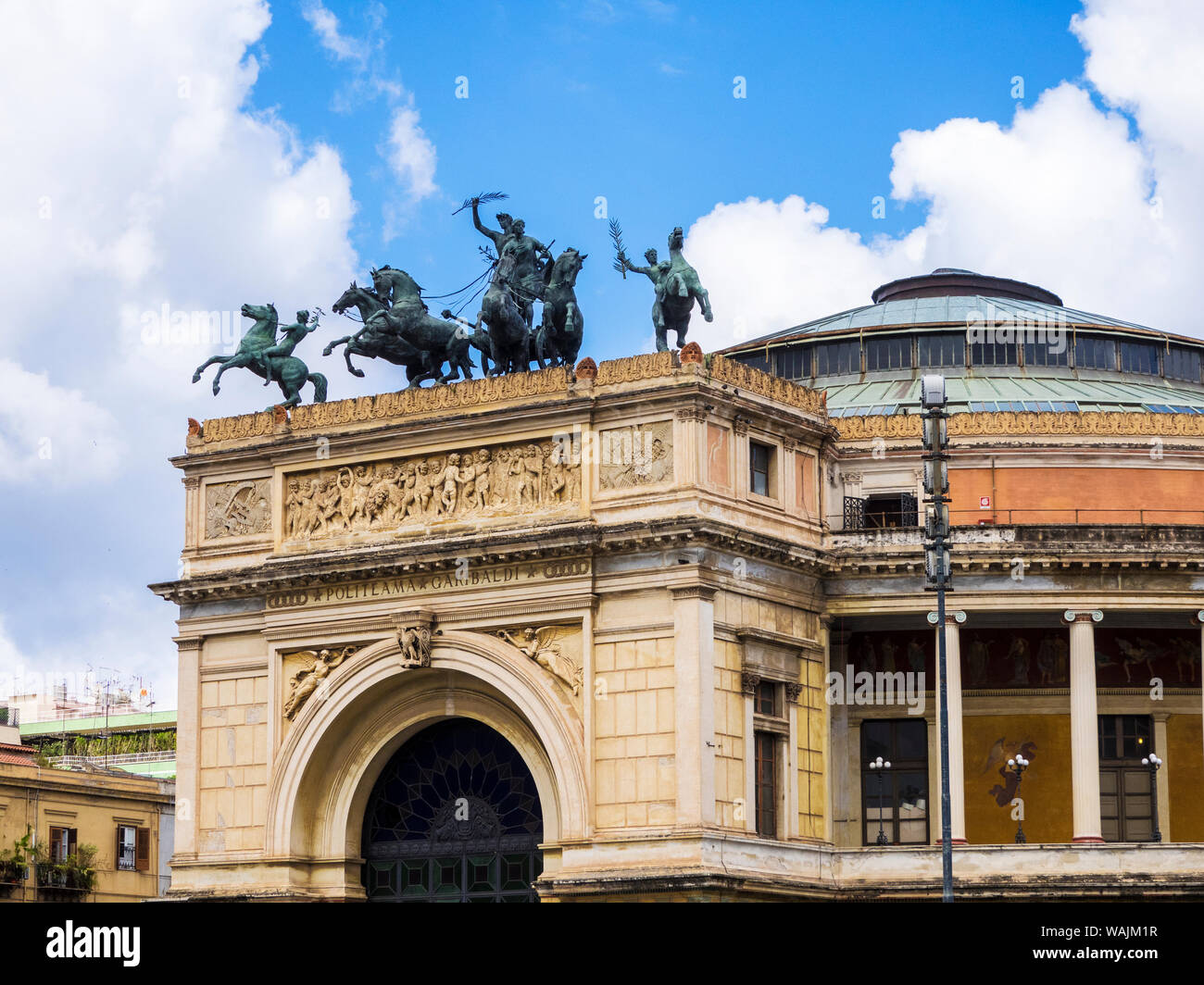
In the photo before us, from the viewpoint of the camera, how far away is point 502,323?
60.2 m

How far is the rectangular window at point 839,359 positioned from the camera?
6962 cm

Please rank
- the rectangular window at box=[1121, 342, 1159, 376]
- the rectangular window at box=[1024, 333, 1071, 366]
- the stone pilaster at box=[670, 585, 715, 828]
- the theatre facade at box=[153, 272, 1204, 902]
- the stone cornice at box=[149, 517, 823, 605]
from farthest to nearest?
the rectangular window at box=[1121, 342, 1159, 376], the rectangular window at box=[1024, 333, 1071, 366], the theatre facade at box=[153, 272, 1204, 902], the stone cornice at box=[149, 517, 823, 605], the stone pilaster at box=[670, 585, 715, 828]

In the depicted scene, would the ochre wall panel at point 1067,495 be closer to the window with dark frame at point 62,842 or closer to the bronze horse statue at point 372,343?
the bronze horse statue at point 372,343

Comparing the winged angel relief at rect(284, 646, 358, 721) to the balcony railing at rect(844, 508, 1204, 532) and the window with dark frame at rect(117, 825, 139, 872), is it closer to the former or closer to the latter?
the balcony railing at rect(844, 508, 1204, 532)

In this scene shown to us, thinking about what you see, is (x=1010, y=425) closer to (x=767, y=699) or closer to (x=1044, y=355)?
(x=1044, y=355)

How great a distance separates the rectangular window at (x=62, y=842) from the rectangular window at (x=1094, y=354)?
43198 millimetres

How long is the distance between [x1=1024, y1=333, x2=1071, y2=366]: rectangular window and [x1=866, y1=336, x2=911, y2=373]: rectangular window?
366 centimetres

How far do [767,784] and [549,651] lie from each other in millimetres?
6410

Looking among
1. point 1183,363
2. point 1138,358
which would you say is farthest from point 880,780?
point 1183,363

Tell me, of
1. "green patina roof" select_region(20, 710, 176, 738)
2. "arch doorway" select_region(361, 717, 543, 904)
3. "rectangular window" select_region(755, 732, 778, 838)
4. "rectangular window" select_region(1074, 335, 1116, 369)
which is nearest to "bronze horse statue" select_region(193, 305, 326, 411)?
"arch doorway" select_region(361, 717, 543, 904)

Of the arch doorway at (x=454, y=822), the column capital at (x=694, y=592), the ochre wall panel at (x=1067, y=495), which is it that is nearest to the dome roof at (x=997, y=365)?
the ochre wall panel at (x=1067, y=495)

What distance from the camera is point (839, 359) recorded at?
6981 cm

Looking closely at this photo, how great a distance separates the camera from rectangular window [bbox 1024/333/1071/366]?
69.1 metres
